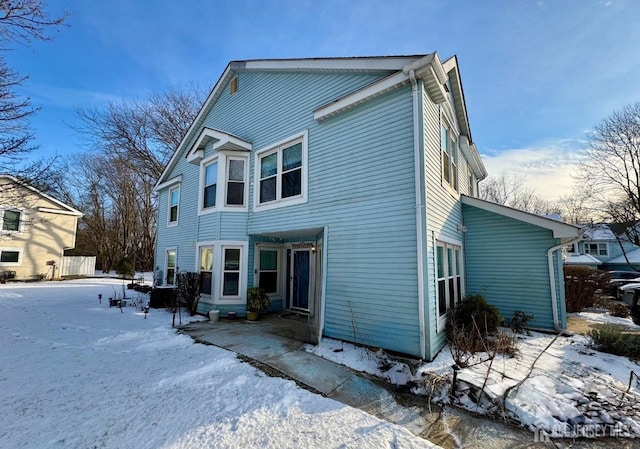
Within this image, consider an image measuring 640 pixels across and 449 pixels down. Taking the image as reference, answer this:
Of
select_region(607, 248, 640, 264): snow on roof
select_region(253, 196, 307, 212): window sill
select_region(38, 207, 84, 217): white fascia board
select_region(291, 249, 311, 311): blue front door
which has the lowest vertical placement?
select_region(291, 249, 311, 311): blue front door

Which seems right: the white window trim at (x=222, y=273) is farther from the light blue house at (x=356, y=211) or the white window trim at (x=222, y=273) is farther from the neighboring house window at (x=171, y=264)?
the neighboring house window at (x=171, y=264)

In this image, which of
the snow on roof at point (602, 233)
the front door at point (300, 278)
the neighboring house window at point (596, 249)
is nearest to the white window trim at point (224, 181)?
the front door at point (300, 278)

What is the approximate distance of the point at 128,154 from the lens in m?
20.6

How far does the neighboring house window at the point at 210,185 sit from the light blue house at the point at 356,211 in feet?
0.16

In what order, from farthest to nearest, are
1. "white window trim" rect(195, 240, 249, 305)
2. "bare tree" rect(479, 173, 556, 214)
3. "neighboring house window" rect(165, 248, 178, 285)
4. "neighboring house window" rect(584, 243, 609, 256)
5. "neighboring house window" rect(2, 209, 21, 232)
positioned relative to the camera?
"bare tree" rect(479, 173, 556, 214)
"neighboring house window" rect(584, 243, 609, 256)
"neighboring house window" rect(2, 209, 21, 232)
"neighboring house window" rect(165, 248, 178, 285)
"white window trim" rect(195, 240, 249, 305)

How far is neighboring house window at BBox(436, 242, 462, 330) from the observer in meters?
6.32

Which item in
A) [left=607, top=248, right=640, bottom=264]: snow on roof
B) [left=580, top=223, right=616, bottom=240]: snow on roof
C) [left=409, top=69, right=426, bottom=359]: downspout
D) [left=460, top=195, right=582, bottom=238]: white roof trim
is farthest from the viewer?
[left=580, top=223, right=616, bottom=240]: snow on roof

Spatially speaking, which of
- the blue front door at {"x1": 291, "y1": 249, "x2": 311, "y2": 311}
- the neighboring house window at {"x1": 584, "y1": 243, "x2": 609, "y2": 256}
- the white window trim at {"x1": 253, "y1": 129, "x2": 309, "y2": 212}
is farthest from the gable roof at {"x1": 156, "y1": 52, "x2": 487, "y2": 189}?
the neighboring house window at {"x1": 584, "y1": 243, "x2": 609, "y2": 256}

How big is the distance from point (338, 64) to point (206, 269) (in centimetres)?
749

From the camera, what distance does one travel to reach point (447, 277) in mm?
6887

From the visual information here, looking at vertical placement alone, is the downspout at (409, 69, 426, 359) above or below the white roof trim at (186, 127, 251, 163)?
below

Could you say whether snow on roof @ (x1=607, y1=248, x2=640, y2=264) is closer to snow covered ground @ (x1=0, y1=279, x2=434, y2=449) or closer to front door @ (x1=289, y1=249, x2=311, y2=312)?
front door @ (x1=289, y1=249, x2=311, y2=312)

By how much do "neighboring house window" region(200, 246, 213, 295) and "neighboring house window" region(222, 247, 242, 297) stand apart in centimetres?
53

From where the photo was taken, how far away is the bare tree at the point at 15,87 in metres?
5.44
